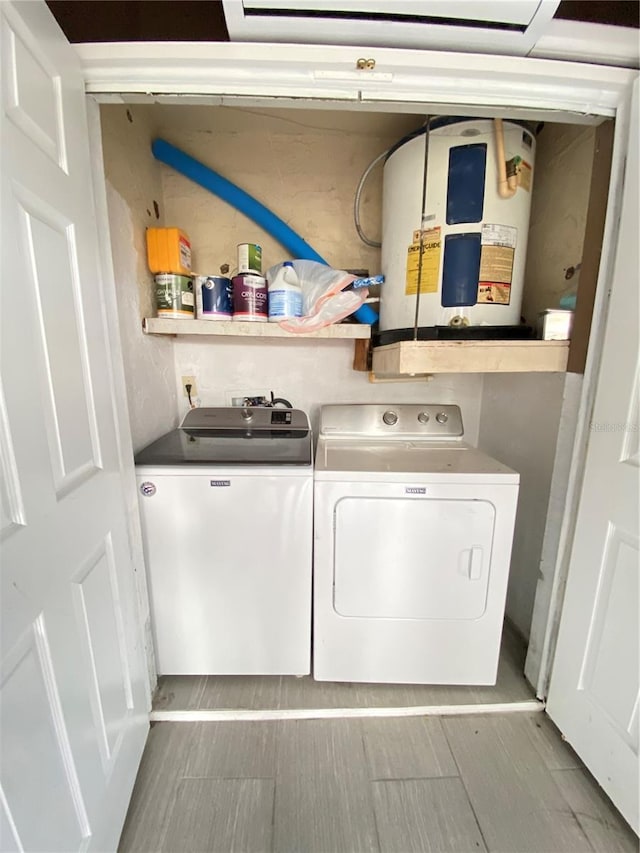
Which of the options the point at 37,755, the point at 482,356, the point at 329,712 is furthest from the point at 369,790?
the point at 482,356

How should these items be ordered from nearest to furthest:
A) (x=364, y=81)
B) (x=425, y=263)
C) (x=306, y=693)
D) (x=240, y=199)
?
(x=364, y=81)
(x=425, y=263)
(x=306, y=693)
(x=240, y=199)

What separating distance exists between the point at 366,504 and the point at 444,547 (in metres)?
0.34

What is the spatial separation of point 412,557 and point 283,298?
1184 millimetres

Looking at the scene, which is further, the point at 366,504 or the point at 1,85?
the point at 366,504

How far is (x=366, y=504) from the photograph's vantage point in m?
1.25

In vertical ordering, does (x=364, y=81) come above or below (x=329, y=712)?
above

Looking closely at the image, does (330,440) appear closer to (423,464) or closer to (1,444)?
(423,464)

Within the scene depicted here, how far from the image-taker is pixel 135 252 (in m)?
1.38

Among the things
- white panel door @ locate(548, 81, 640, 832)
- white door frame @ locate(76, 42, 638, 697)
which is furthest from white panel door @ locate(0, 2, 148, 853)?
white panel door @ locate(548, 81, 640, 832)

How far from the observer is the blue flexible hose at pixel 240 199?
5.17 feet

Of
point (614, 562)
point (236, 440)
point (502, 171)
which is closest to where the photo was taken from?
point (614, 562)

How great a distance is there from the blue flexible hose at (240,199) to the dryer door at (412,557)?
2.98 ft

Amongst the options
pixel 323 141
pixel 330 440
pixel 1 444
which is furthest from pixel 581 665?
pixel 323 141

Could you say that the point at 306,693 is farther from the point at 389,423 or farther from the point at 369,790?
the point at 389,423
